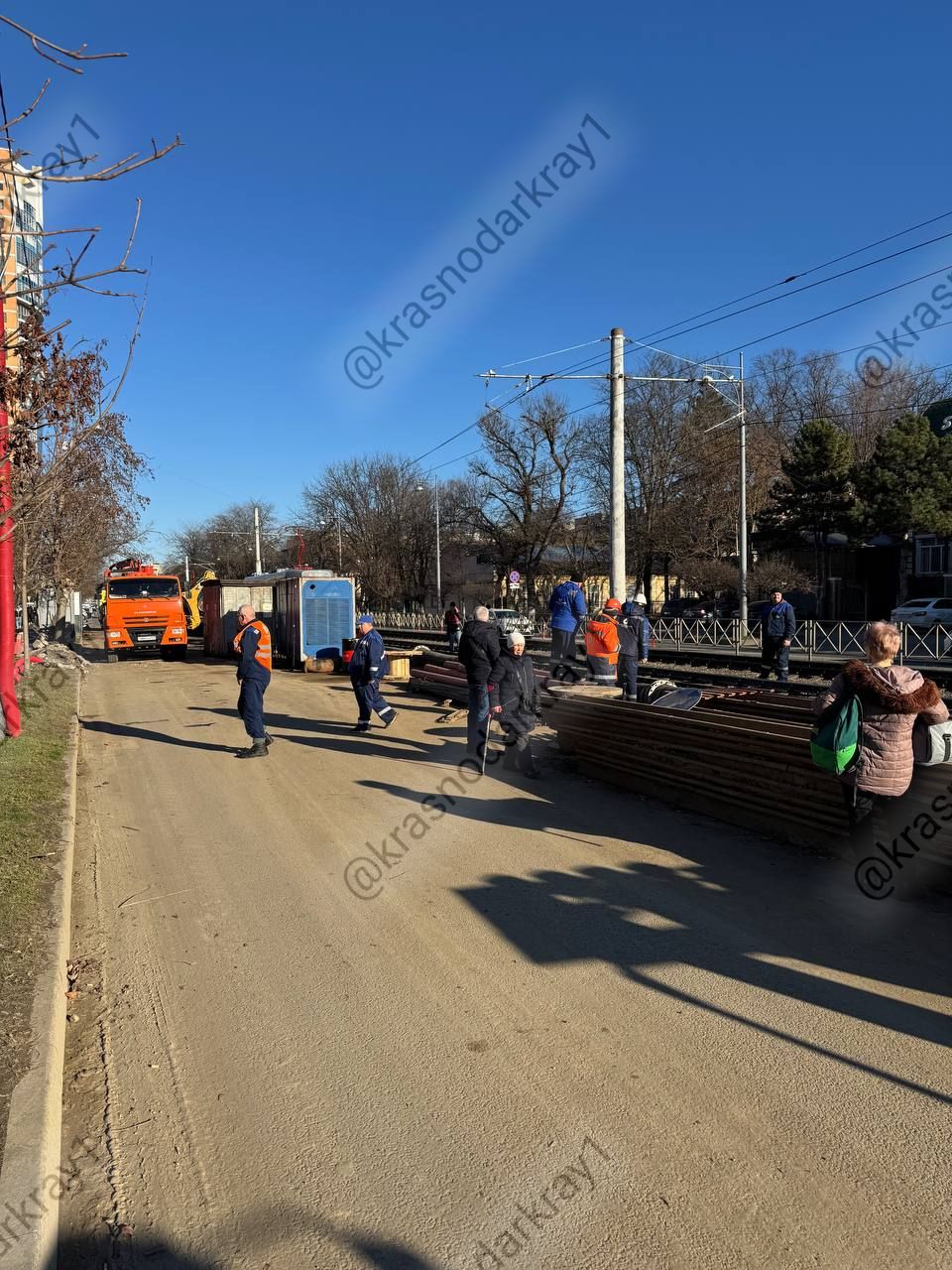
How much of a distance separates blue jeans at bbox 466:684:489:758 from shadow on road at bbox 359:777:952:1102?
280 centimetres

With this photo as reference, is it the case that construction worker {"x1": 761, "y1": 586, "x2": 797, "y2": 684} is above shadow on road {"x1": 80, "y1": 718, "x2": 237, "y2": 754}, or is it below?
above

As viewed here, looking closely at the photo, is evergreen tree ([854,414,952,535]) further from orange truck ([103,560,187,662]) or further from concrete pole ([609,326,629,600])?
orange truck ([103,560,187,662])

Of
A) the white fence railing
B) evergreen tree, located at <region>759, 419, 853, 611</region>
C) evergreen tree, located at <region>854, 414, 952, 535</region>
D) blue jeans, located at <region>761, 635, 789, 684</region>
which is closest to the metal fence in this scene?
the white fence railing

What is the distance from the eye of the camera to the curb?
276 centimetres

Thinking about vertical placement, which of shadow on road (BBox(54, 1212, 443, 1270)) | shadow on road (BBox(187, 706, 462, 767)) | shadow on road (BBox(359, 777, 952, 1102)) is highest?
shadow on road (BBox(187, 706, 462, 767))

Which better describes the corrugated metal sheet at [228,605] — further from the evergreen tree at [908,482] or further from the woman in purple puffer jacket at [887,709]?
the evergreen tree at [908,482]

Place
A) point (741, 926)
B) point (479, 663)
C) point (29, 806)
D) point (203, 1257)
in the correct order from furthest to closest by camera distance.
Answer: point (479, 663), point (29, 806), point (741, 926), point (203, 1257)

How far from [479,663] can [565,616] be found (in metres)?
5.74

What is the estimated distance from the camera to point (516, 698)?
9.77 meters

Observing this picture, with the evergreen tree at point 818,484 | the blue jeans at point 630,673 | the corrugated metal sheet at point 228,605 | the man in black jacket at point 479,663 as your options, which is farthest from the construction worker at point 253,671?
the evergreen tree at point 818,484

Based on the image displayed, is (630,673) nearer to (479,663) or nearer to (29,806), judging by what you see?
(479,663)

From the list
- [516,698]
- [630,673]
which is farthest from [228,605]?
[516,698]

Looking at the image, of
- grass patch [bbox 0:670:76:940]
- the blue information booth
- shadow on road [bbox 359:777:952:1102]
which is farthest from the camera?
the blue information booth

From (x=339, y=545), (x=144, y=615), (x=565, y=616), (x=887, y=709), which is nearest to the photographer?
(x=887, y=709)
